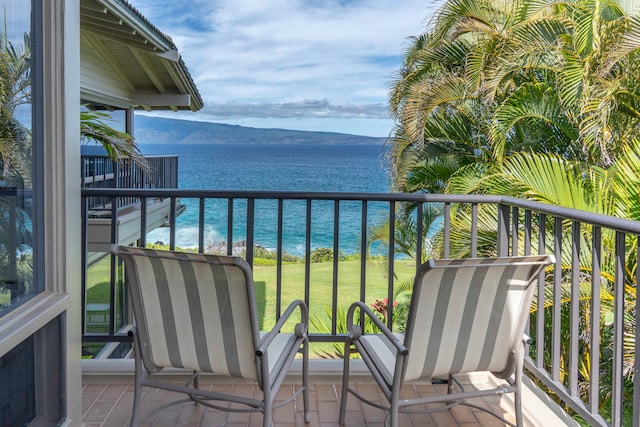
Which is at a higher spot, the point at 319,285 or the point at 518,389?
the point at 518,389

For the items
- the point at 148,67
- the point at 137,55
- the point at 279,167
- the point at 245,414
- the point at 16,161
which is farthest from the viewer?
the point at 279,167

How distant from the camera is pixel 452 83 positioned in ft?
25.7

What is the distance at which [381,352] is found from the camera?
2.34 meters

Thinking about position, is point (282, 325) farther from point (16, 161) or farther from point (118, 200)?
point (118, 200)

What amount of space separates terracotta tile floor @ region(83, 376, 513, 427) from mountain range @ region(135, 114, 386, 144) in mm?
41665

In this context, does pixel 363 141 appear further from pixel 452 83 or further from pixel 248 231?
pixel 248 231

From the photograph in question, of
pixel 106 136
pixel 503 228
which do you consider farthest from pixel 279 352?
pixel 106 136

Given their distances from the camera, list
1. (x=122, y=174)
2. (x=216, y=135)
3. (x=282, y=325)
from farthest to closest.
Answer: (x=216, y=135), (x=122, y=174), (x=282, y=325)

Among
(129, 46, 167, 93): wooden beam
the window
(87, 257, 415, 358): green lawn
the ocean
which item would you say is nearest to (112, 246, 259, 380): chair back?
the window

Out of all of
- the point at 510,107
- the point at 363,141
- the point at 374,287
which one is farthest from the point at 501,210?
the point at 363,141

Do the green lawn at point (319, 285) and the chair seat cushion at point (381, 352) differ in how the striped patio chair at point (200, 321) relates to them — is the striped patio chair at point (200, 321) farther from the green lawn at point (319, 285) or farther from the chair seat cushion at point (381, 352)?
the green lawn at point (319, 285)

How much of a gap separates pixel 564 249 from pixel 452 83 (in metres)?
3.74

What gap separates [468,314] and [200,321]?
99 centimetres

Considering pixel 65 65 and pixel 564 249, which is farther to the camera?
pixel 564 249
